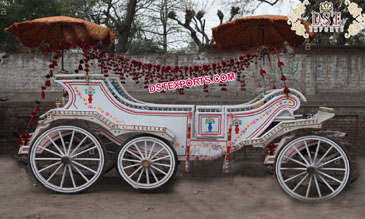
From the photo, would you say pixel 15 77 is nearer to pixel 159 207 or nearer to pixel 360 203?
pixel 159 207

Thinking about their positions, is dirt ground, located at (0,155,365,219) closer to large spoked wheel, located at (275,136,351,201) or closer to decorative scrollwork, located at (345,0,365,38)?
large spoked wheel, located at (275,136,351,201)

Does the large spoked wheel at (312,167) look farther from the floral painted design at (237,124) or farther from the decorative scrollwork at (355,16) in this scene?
the decorative scrollwork at (355,16)

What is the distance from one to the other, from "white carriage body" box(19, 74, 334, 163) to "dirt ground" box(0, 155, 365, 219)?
512mm

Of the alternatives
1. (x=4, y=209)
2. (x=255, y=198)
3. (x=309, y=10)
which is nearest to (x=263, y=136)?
(x=255, y=198)

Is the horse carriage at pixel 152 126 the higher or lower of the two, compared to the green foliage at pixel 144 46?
lower

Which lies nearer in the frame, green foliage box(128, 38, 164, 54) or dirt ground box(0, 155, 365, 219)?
dirt ground box(0, 155, 365, 219)

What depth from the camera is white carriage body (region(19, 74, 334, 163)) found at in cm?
439

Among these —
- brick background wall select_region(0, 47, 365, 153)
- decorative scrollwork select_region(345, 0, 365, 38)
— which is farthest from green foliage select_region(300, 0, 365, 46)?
brick background wall select_region(0, 47, 365, 153)

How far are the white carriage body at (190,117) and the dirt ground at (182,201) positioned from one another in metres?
0.51

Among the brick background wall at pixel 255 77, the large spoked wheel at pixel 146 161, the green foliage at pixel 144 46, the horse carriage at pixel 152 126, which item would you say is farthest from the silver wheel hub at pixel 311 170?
the green foliage at pixel 144 46

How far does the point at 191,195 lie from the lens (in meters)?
4.39

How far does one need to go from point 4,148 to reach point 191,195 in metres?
4.06

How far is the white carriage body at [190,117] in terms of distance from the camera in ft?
14.4

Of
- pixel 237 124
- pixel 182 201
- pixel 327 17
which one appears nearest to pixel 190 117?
pixel 237 124
